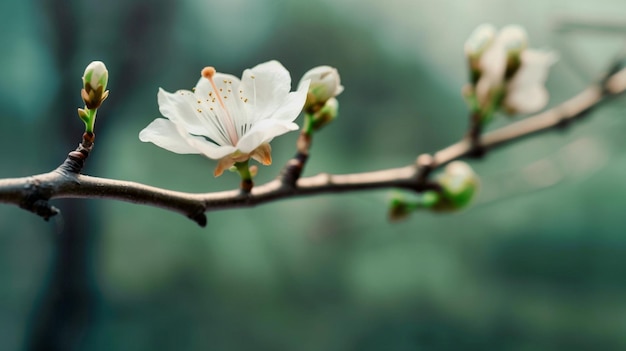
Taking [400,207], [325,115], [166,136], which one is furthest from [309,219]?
[166,136]

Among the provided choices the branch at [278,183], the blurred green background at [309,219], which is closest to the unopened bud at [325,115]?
the branch at [278,183]

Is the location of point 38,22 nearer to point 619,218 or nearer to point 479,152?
point 479,152

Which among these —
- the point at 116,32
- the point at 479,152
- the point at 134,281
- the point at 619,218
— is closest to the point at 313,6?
the point at 116,32

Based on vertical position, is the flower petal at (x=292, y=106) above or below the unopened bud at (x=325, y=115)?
below

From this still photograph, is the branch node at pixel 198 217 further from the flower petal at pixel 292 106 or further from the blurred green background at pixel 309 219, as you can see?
the blurred green background at pixel 309 219

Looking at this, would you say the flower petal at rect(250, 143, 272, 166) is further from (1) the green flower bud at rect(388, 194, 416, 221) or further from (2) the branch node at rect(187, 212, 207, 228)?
(1) the green flower bud at rect(388, 194, 416, 221)
